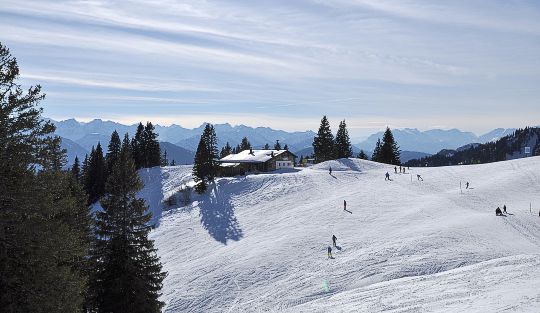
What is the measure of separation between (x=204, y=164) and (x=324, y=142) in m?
32.3

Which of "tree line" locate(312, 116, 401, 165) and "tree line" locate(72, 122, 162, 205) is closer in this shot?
"tree line" locate(72, 122, 162, 205)

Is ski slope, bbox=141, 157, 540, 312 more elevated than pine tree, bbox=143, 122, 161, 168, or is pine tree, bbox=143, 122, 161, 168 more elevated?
pine tree, bbox=143, 122, 161, 168

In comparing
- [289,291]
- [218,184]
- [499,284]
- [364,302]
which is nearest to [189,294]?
[289,291]

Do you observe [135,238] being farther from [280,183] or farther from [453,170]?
[453,170]

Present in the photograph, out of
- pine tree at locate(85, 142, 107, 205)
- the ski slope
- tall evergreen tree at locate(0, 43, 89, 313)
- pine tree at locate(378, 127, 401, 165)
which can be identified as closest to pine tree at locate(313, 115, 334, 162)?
pine tree at locate(378, 127, 401, 165)

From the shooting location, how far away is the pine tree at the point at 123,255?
71.6ft

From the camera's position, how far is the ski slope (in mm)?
24969

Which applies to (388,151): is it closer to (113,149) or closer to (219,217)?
(219,217)

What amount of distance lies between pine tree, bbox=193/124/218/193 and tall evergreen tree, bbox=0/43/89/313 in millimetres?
58899

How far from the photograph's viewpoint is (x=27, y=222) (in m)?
11.3

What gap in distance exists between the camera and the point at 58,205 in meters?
12.0

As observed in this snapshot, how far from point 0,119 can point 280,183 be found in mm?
56106

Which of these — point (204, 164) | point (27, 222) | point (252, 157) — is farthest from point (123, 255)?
point (252, 157)

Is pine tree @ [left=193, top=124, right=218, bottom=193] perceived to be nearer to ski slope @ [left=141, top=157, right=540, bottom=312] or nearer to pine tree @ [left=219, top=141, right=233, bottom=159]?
ski slope @ [left=141, top=157, right=540, bottom=312]
